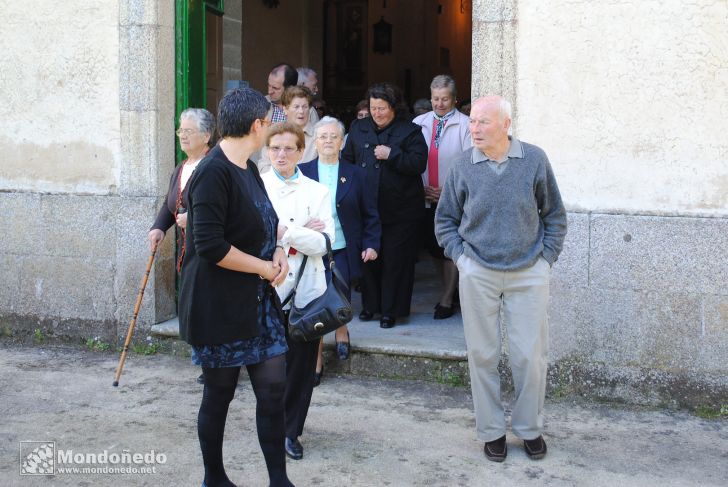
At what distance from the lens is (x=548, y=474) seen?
14.4 feet

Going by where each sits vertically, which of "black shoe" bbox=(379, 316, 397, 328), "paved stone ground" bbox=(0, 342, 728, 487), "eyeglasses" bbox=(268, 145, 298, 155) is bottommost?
"paved stone ground" bbox=(0, 342, 728, 487)

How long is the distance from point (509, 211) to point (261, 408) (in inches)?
59.6

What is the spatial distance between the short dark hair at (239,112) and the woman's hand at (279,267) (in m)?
0.50

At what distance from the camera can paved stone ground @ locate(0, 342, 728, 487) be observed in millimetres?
4336

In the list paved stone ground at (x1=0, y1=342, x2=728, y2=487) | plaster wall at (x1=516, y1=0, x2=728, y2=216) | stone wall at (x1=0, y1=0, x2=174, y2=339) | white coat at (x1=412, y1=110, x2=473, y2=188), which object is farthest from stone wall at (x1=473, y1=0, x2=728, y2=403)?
stone wall at (x1=0, y1=0, x2=174, y2=339)

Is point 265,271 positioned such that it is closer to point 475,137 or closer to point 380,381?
point 475,137

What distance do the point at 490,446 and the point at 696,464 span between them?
39.5 inches

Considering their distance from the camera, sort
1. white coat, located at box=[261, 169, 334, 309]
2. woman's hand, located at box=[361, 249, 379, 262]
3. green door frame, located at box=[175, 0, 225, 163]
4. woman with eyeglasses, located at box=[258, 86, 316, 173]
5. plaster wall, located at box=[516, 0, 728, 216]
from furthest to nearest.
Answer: green door frame, located at box=[175, 0, 225, 163] < woman with eyeglasses, located at box=[258, 86, 316, 173] < woman's hand, located at box=[361, 249, 379, 262] < plaster wall, located at box=[516, 0, 728, 216] < white coat, located at box=[261, 169, 334, 309]

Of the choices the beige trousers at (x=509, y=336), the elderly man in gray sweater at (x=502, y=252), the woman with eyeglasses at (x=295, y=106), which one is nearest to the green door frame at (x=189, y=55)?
the woman with eyeglasses at (x=295, y=106)

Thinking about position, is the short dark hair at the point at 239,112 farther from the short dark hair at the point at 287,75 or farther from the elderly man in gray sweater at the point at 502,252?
the short dark hair at the point at 287,75

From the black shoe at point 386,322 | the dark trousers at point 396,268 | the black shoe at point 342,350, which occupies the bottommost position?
the black shoe at point 342,350

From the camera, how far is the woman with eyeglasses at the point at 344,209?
5.55 meters

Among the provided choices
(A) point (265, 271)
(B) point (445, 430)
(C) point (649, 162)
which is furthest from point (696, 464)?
(A) point (265, 271)

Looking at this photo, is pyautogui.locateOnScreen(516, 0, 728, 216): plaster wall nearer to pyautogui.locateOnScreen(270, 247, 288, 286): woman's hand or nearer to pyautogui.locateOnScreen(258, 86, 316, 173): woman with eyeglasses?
pyautogui.locateOnScreen(258, 86, 316, 173): woman with eyeglasses
